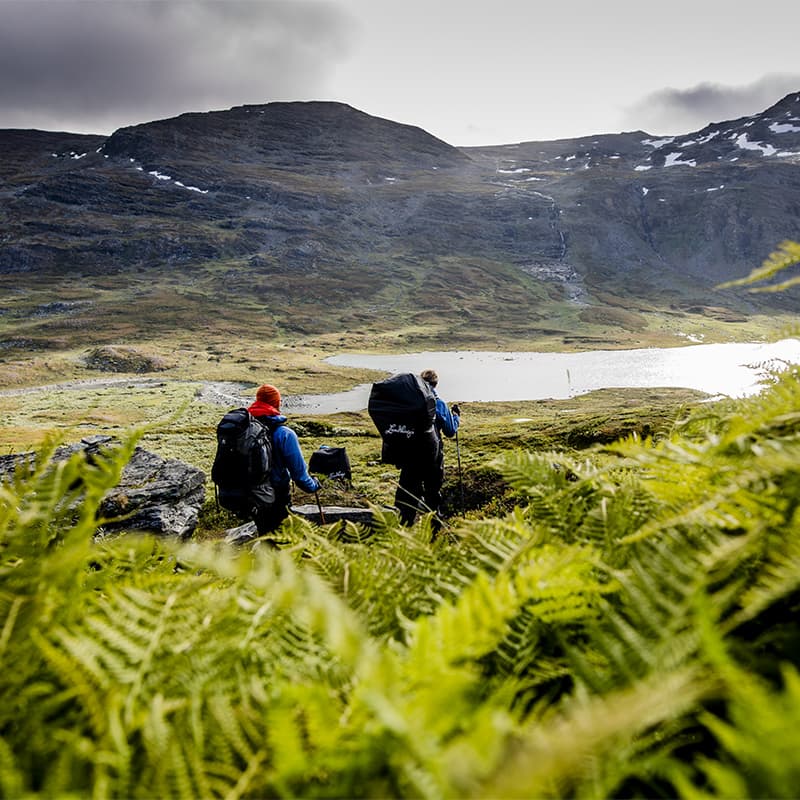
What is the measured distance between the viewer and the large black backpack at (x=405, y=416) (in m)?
7.56

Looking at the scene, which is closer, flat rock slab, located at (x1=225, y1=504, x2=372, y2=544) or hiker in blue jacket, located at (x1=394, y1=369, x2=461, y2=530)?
hiker in blue jacket, located at (x1=394, y1=369, x2=461, y2=530)

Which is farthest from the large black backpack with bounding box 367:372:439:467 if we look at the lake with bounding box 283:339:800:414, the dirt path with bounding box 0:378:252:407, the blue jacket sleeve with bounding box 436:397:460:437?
the dirt path with bounding box 0:378:252:407

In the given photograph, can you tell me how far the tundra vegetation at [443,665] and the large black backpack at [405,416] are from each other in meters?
6.35

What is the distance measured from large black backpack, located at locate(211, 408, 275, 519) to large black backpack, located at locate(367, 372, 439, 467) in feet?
5.82

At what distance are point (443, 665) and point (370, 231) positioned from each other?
6258 inches

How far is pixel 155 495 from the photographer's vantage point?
10305mm

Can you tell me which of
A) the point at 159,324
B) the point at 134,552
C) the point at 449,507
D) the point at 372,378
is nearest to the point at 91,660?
the point at 134,552

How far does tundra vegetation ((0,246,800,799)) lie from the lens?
49 centimetres

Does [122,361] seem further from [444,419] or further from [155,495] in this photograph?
[444,419]

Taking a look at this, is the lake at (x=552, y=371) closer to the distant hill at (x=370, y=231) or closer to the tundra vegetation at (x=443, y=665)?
the distant hill at (x=370, y=231)

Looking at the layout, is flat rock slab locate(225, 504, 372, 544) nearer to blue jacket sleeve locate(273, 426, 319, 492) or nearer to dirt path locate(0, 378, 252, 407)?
blue jacket sleeve locate(273, 426, 319, 492)

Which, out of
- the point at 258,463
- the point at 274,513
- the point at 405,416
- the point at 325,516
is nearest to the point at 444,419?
the point at 405,416

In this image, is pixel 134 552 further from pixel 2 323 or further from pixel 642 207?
pixel 642 207

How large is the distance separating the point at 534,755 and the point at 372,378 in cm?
5755
